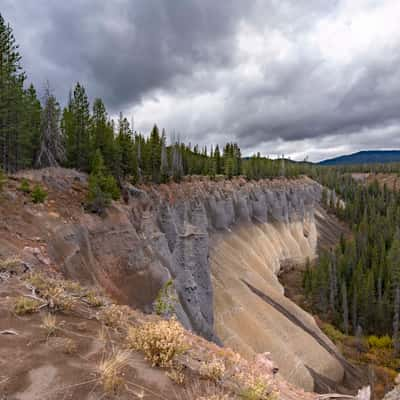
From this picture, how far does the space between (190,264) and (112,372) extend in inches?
766

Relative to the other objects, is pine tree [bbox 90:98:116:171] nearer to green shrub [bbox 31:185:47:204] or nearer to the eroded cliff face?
the eroded cliff face

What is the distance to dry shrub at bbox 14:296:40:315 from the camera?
5066 millimetres

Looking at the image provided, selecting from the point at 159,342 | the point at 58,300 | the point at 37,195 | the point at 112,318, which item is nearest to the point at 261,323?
the point at 37,195

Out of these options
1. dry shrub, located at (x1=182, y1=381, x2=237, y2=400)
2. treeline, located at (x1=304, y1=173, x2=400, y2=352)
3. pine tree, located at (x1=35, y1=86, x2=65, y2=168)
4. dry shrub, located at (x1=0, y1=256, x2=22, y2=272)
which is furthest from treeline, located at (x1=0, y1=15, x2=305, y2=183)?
treeline, located at (x1=304, y1=173, x2=400, y2=352)

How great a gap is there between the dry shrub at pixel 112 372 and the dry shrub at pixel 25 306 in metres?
2.24

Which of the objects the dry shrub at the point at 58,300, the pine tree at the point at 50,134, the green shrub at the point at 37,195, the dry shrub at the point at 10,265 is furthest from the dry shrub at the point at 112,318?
the pine tree at the point at 50,134

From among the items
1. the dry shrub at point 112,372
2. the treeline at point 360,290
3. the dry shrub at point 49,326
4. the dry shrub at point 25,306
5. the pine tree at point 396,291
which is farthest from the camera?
the treeline at point 360,290

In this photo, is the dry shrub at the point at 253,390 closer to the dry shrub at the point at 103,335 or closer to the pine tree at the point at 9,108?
the dry shrub at the point at 103,335

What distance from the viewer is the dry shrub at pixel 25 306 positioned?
16.6ft

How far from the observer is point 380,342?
32.3 meters

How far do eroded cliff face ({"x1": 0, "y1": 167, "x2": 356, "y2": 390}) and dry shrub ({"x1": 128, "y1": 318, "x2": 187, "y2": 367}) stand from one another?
851cm

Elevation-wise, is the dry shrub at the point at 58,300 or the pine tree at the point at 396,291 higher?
the dry shrub at the point at 58,300

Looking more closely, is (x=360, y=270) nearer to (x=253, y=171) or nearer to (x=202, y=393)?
(x=253, y=171)

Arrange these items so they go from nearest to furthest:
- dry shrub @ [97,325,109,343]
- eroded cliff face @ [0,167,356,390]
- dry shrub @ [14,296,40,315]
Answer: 1. dry shrub @ [97,325,109,343]
2. dry shrub @ [14,296,40,315]
3. eroded cliff face @ [0,167,356,390]
